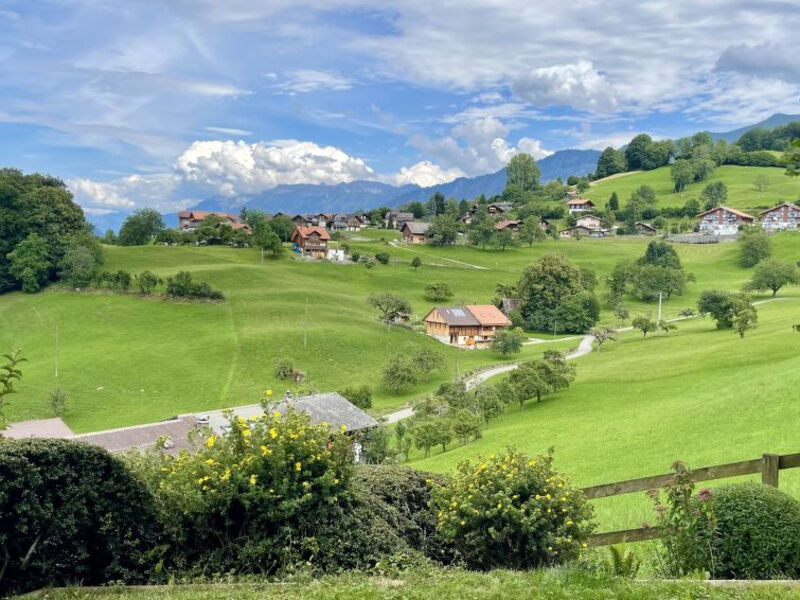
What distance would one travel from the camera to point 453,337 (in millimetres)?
80750

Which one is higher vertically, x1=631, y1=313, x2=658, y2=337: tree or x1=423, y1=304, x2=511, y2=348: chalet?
x1=631, y1=313, x2=658, y2=337: tree

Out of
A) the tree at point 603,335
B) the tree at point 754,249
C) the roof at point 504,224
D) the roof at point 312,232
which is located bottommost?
the tree at point 603,335

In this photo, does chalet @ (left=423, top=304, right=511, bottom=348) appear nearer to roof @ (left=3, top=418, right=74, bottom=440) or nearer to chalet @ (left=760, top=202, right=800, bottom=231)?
roof @ (left=3, top=418, right=74, bottom=440)

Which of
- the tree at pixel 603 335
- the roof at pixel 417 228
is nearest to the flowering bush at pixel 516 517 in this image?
the tree at pixel 603 335

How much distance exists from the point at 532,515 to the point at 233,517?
13.8ft

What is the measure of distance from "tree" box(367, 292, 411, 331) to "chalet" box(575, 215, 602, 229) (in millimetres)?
89801

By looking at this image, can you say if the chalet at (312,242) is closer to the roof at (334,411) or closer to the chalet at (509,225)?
the chalet at (509,225)

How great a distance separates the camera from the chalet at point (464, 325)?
80.9m

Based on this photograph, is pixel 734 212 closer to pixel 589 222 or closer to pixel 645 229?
pixel 645 229

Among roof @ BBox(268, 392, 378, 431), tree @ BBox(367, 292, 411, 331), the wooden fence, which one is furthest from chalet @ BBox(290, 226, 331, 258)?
the wooden fence

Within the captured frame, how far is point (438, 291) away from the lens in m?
98.2

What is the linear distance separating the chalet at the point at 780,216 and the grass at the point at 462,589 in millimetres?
152089

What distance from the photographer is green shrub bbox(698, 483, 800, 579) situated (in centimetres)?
715

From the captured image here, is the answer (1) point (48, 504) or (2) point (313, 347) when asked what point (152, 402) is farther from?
(1) point (48, 504)
